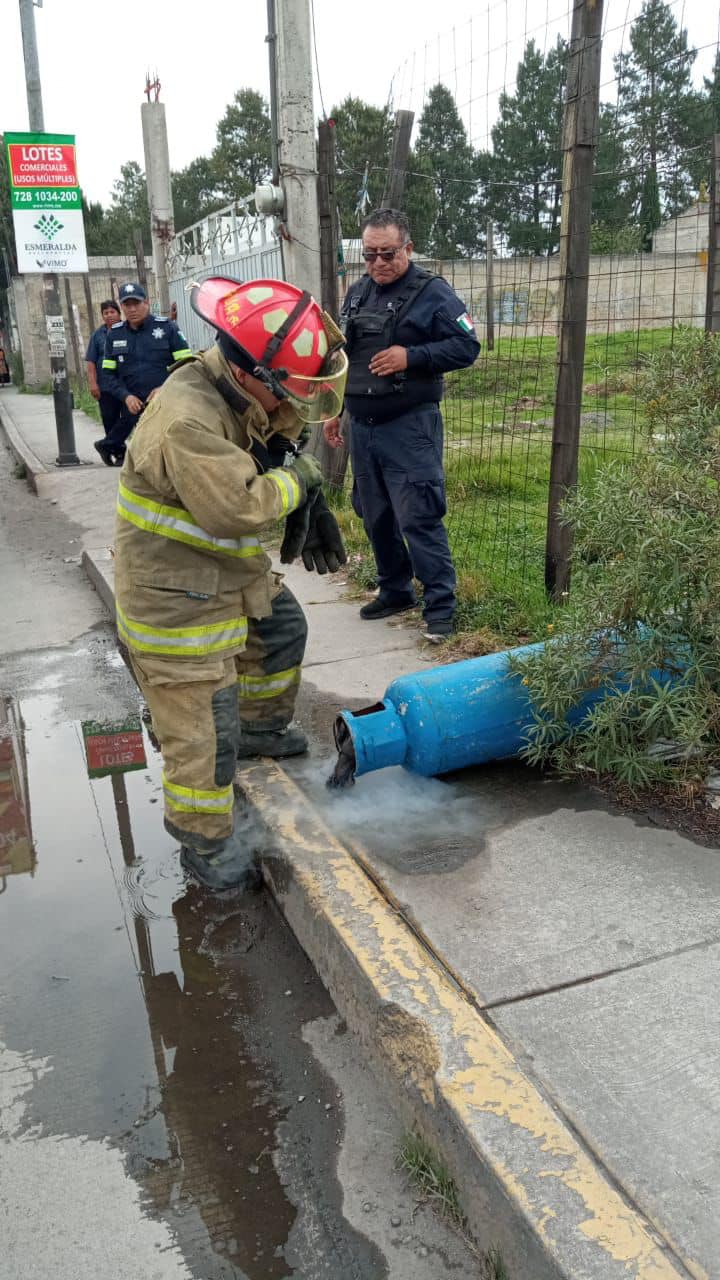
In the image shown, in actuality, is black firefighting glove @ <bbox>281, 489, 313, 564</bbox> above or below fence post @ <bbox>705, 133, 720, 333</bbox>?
below

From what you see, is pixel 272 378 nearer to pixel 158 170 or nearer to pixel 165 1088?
pixel 165 1088

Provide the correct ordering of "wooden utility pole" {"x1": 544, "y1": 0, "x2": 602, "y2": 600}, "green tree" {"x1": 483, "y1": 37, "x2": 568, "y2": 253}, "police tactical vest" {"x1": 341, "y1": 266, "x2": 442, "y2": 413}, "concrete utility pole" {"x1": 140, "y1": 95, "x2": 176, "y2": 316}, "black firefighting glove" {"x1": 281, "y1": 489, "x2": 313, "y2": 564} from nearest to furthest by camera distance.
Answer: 1. "black firefighting glove" {"x1": 281, "y1": 489, "x2": 313, "y2": 564}
2. "wooden utility pole" {"x1": 544, "y1": 0, "x2": 602, "y2": 600}
3. "police tactical vest" {"x1": 341, "y1": 266, "x2": 442, "y2": 413}
4. "green tree" {"x1": 483, "y1": 37, "x2": 568, "y2": 253}
5. "concrete utility pole" {"x1": 140, "y1": 95, "x2": 176, "y2": 316}

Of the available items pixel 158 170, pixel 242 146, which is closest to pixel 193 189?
pixel 242 146

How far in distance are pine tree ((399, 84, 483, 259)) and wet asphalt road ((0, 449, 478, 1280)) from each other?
3856 millimetres

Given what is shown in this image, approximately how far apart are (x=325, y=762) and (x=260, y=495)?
4.06ft

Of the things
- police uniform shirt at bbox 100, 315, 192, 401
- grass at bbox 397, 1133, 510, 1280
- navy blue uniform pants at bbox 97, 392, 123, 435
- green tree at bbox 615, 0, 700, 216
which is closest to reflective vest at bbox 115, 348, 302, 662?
grass at bbox 397, 1133, 510, 1280

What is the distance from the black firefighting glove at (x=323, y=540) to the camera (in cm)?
347

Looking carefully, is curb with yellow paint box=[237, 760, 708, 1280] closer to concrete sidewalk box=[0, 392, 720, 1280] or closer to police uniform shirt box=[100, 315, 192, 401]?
concrete sidewalk box=[0, 392, 720, 1280]

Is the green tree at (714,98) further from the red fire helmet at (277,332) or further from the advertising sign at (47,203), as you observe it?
the advertising sign at (47,203)

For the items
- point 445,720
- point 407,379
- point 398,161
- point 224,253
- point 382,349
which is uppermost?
point 224,253

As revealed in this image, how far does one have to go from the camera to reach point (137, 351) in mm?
8719

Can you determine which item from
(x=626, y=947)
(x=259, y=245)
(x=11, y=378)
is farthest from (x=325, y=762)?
(x=11, y=378)

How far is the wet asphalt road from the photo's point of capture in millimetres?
1916

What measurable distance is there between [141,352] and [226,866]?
6689 mm
